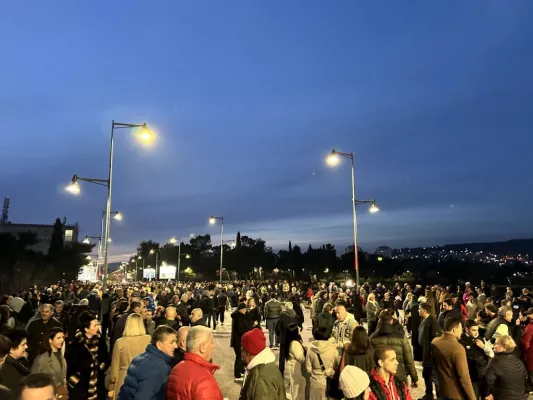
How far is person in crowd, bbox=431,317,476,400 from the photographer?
566cm

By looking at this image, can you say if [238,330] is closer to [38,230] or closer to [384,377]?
[384,377]

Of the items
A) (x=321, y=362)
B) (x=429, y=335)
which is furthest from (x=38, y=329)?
(x=429, y=335)

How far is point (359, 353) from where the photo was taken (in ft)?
19.0

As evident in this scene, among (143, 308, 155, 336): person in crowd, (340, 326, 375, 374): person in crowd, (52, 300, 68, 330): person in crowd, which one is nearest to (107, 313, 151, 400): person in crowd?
(340, 326, 375, 374): person in crowd

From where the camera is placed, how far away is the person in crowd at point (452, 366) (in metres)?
5.66

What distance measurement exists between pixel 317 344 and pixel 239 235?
397 feet

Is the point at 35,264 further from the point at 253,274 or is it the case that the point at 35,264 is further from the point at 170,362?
the point at 170,362

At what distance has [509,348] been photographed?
5.89m

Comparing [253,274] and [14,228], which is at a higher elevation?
[14,228]

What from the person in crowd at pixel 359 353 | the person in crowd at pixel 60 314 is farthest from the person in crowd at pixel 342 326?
the person in crowd at pixel 60 314

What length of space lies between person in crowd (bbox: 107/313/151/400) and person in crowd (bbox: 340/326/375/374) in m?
2.57

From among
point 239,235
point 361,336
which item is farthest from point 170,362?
point 239,235

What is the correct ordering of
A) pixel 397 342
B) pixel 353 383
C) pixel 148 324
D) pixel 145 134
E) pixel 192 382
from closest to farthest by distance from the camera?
pixel 192 382
pixel 353 383
pixel 397 342
pixel 148 324
pixel 145 134

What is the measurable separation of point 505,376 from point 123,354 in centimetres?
494
